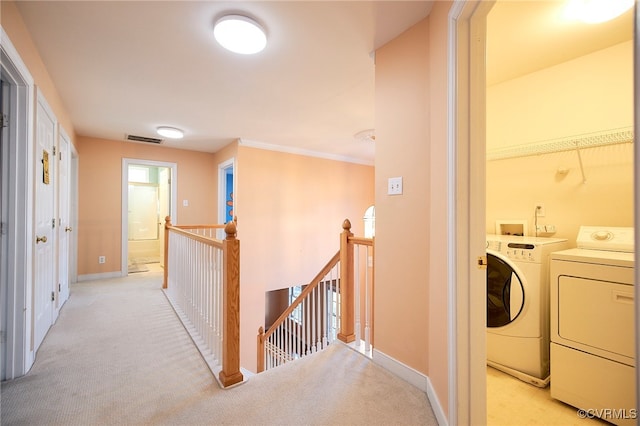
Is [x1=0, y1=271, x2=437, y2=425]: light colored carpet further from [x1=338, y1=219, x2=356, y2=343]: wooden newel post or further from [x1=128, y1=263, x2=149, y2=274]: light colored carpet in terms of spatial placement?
[x1=128, y1=263, x2=149, y2=274]: light colored carpet

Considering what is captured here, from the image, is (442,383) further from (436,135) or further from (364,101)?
(364,101)

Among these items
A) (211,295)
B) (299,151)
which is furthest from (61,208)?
(299,151)

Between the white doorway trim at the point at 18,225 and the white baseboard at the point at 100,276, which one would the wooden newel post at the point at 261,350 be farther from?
the white baseboard at the point at 100,276

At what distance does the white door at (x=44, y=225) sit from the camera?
1.96 m

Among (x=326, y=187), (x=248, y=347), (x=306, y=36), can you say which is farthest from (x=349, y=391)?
(x=326, y=187)

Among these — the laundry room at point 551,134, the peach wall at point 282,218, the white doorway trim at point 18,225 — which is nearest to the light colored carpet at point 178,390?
the white doorway trim at point 18,225

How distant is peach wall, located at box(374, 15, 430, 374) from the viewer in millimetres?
1597

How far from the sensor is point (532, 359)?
6.05 feet

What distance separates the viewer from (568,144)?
195 cm

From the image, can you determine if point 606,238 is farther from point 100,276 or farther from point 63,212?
point 100,276

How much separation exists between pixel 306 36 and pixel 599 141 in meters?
2.08

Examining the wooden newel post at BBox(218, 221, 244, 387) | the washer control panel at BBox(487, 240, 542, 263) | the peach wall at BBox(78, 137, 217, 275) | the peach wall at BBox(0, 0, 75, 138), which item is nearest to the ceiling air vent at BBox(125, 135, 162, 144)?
the peach wall at BBox(78, 137, 217, 275)

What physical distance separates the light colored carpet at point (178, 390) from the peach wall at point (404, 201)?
287 millimetres

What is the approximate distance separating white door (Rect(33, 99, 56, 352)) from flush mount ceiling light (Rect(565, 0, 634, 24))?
3.46m
